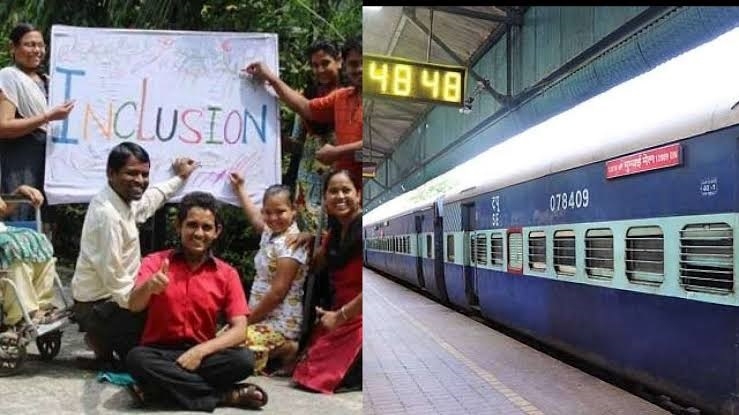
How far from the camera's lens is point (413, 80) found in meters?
2.81

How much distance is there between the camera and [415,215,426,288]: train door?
7.91 metres

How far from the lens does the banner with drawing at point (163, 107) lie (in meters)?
1.99

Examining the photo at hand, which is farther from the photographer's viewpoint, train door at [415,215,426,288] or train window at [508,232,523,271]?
train door at [415,215,426,288]

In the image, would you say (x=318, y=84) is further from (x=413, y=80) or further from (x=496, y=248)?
(x=496, y=248)

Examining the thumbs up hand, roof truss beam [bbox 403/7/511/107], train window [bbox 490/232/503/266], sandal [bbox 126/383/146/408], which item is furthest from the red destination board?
sandal [bbox 126/383/146/408]

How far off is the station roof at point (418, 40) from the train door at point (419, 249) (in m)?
3.22

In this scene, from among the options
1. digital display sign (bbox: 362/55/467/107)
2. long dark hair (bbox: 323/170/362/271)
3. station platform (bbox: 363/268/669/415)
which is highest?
digital display sign (bbox: 362/55/467/107)

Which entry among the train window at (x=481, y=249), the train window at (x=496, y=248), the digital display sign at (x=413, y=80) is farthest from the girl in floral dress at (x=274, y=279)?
the train window at (x=481, y=249)

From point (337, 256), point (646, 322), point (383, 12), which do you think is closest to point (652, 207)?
point (646, 322)

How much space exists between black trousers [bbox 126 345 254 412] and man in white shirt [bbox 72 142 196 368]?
0.20 feet

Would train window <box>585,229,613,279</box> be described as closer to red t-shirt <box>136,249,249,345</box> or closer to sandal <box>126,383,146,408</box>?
red t-shirt <box>136,249,249,345</box>

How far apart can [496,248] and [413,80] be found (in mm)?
2906

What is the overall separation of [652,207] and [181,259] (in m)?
2.25

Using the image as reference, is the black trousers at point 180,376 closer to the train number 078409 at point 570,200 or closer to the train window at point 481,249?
the train number 078409 at point 570,200
